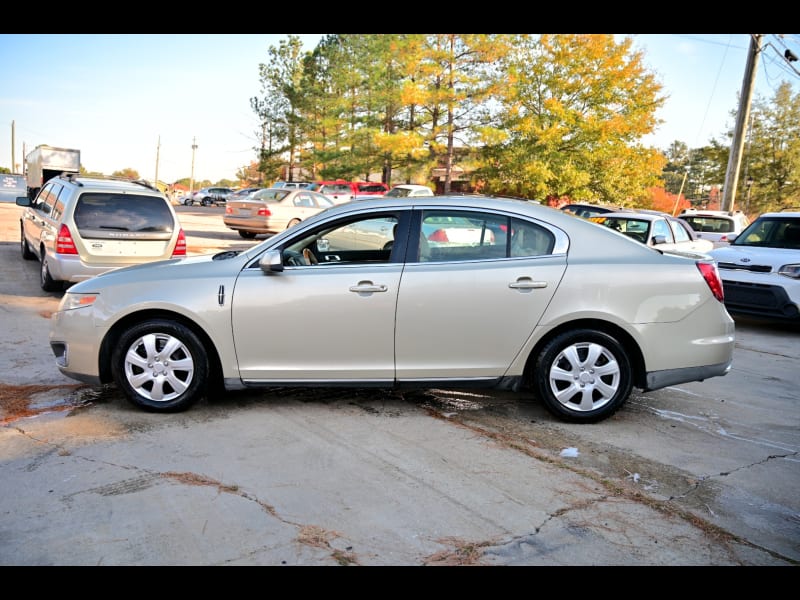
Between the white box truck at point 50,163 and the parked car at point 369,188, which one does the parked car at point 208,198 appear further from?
the parked car at point 369,188

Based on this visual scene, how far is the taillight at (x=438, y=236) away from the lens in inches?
190

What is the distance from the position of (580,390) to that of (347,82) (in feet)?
116

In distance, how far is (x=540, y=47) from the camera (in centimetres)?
2948

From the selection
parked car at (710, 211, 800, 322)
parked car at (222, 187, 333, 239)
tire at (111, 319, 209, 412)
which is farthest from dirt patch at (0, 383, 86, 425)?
parked car at (222, 187, 333, 239)

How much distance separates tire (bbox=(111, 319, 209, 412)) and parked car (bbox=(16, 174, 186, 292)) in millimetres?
4606

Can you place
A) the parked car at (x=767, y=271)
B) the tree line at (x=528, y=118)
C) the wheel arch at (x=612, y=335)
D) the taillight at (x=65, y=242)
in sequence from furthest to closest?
the tree line at (x=528, y=118), the parked car at (x=767, y=271), the taillight at (x=65, y=242), the wheel arch at (x=612, y=335)

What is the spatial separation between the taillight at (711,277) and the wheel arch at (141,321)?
3566 millimetres

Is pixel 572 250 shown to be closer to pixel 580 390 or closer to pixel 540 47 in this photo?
pixel 580 390

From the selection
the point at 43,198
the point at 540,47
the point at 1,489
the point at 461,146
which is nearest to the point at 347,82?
the point at 461,146

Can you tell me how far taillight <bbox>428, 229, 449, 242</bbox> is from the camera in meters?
4.84

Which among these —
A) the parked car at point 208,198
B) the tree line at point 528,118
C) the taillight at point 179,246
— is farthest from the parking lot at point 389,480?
the parked car at point 208,198

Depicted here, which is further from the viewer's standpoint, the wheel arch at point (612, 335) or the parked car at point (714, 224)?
the parked car at point (714, 224)

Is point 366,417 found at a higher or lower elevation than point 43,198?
lower

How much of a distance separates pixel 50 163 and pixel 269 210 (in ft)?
64.9
